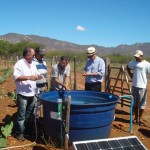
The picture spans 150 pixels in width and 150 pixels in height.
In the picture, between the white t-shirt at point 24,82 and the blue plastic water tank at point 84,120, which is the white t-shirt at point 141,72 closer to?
the blue plastic water tank at point 84,120

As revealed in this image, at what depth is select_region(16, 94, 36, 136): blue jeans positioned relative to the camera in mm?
5742

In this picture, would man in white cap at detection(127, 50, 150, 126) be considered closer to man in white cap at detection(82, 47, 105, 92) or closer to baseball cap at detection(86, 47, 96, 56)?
man in white cap at detection(82, 47, 105, 92)

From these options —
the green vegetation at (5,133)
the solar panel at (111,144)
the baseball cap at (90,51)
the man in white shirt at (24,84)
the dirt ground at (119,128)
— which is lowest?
the dirt ground at (119,128)

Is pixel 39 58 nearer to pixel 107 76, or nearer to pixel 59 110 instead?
pixel 59 110

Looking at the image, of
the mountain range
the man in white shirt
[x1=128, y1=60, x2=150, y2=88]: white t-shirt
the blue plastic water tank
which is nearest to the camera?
the blue plastic water tank

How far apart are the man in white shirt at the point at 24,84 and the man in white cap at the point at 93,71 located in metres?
1.53

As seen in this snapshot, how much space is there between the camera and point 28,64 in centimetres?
576

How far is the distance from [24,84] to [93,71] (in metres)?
1.95

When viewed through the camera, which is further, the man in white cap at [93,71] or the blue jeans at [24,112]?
the man in white cap at [93,71]

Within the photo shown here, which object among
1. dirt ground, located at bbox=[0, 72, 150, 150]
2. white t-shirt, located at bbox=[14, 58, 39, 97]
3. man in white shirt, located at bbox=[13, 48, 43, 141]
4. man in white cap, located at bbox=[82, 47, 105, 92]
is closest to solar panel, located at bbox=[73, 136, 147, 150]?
dirt ground, located at bbox=[0, 72, 150, 150]

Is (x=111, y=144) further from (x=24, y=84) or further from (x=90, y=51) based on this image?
(x=90, y=51)

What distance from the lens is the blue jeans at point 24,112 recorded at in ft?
18.8

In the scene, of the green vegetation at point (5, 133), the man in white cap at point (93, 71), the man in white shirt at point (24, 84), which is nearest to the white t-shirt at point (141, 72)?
the man in white cap at point (93, 71)

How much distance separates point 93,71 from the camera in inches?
277
